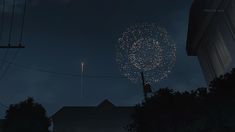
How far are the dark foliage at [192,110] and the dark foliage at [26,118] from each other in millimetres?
7992

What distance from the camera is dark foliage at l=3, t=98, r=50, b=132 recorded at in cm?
2251

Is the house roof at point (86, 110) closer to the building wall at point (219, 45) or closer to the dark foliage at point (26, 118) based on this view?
the dark foliage at point (26, 118)

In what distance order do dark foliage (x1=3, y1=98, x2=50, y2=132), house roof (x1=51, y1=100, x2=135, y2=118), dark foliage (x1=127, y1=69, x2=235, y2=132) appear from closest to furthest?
dark foliage (x1=127, y1=69, x2=235, y2=132) < dark foliage (x1=3, y1=98, x2=50, y2=132) < house roof (x1=51, y1=100, x2=135, y2=118)

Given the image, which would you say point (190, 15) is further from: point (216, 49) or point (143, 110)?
point (143, 110)

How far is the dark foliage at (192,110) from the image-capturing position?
504 inches

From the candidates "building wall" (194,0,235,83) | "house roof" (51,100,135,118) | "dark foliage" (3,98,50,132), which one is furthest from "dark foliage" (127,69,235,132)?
"house roof" (51,100,135,118)

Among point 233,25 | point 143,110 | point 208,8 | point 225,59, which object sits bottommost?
point 143,110

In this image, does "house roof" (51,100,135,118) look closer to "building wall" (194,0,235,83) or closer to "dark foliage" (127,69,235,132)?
"building wall" (194,0,235,83)

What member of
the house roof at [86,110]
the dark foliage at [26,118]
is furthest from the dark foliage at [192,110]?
the house roof at [86,110]

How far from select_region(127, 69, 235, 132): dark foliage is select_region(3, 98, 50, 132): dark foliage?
7.99 metres

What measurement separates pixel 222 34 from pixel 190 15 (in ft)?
10.4

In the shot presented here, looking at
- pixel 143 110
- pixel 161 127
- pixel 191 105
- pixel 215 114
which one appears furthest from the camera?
pixel 143 110

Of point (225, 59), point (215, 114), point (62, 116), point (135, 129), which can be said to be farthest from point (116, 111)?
point (215, 114)

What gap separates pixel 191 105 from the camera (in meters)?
16.7
